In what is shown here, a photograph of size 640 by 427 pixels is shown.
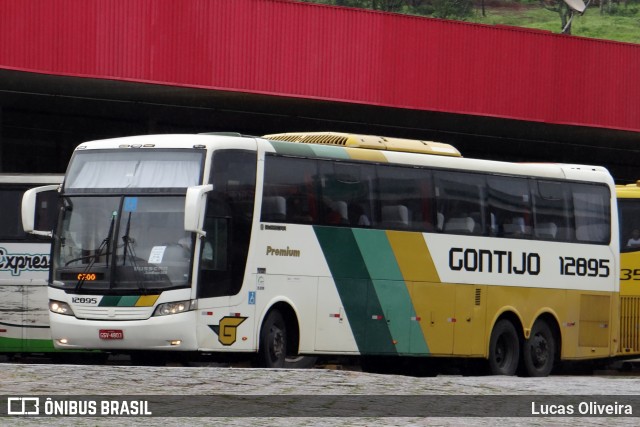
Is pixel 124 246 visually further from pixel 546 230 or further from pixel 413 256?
pixel 546 230

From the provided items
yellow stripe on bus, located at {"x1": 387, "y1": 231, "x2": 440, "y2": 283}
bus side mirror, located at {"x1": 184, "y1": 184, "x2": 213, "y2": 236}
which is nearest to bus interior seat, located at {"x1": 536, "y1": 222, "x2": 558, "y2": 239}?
yellow stripe on bus, located at {"x1": 387, "y1": 231, "x2": 440, "y2": 283}

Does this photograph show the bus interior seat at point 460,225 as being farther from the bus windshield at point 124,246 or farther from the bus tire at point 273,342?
the bus windshield at point 124,246

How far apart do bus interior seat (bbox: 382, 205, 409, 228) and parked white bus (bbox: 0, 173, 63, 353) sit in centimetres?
557

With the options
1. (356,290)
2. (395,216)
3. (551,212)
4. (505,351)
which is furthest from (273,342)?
(551,212)

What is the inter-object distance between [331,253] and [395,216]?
146 centimetres

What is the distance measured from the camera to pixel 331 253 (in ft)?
→ 61.4

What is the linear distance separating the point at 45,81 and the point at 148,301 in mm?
14525

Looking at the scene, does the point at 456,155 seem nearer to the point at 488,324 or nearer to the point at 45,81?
the point at 488,324

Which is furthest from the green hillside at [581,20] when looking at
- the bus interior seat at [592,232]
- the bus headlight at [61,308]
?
the bus headlight at [61,308]

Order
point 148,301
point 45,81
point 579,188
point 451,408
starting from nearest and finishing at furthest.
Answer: point 451,408 < point 148,301 < point 579,188 < point 45,81

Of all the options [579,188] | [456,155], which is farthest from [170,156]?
[579,188]

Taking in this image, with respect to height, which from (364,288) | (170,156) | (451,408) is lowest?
(451,408)

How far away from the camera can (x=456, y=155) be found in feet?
70.1

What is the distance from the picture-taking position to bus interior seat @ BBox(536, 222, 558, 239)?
2194 centimetres
